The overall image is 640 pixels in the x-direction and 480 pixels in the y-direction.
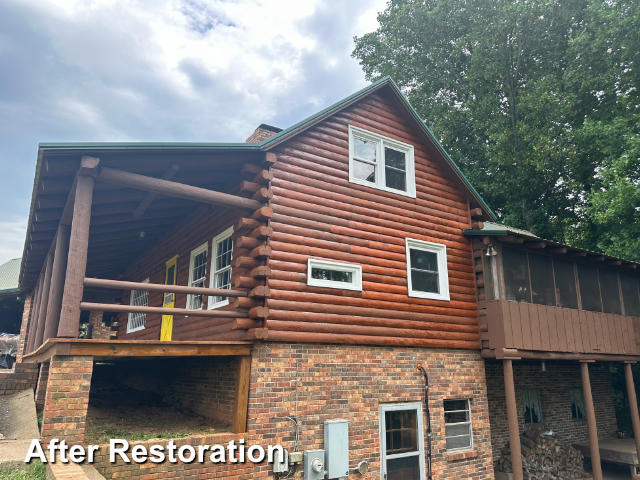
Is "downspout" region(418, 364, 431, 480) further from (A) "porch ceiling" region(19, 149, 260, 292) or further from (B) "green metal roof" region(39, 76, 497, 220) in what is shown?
(A) "porch ceiling" region(19, 149, 260, 292)

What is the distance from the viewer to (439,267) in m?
11.2

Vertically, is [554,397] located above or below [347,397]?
below

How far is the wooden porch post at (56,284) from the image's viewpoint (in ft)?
27.4

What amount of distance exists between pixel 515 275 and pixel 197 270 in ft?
26.0

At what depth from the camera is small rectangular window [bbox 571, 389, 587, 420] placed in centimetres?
1618

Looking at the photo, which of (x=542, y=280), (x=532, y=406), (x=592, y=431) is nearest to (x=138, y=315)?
(x=542, y=280)

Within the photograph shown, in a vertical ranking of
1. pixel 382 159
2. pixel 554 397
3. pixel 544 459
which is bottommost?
pixel 544 459

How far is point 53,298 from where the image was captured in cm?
848

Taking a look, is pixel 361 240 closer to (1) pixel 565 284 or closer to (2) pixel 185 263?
(2) pixel 185 263

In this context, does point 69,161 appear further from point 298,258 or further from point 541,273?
point 541,273

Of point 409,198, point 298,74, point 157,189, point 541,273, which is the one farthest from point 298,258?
point 298,74

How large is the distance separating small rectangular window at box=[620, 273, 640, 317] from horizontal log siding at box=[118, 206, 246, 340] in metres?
12.6

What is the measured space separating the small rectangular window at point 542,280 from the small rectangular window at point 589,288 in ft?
4.78

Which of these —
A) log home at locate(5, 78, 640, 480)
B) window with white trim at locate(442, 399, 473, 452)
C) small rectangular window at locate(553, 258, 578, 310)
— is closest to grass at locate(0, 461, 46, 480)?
log home at locate(5, 78, 640, 480)
